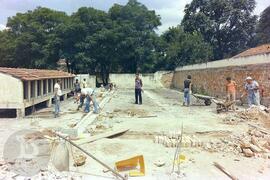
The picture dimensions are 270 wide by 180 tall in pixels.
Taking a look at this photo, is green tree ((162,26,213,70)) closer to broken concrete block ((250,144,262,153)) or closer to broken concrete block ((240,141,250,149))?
broken concrete block ((240,141,250,149))

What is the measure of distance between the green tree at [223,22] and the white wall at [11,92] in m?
33.7

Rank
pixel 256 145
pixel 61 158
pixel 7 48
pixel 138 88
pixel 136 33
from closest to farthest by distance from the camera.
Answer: pixel 61 158 → pixel 256 145 → pixel 138 88 → pixel 136 33 → pixel 7 48

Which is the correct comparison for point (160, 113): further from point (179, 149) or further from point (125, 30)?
point (125, 30)


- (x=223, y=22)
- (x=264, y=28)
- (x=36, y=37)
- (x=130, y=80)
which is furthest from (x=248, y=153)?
(x=264, y=28)

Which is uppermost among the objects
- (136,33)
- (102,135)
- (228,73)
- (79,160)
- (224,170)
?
(136,33)

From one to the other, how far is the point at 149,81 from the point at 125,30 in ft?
23.2

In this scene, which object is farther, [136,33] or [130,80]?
[130,80]

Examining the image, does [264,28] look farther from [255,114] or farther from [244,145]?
[244,145]

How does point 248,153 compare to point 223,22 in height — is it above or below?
below

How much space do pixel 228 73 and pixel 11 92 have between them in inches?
539

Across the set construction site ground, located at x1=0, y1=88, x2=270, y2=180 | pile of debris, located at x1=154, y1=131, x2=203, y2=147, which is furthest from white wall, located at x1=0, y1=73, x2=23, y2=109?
pile of debris, located at x1=154, y1=131, x2=203, y2=147

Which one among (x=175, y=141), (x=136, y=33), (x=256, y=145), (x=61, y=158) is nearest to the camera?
(x=61, y=158)

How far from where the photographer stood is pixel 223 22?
151 feet

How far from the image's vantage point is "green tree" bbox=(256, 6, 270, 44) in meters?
45.0
